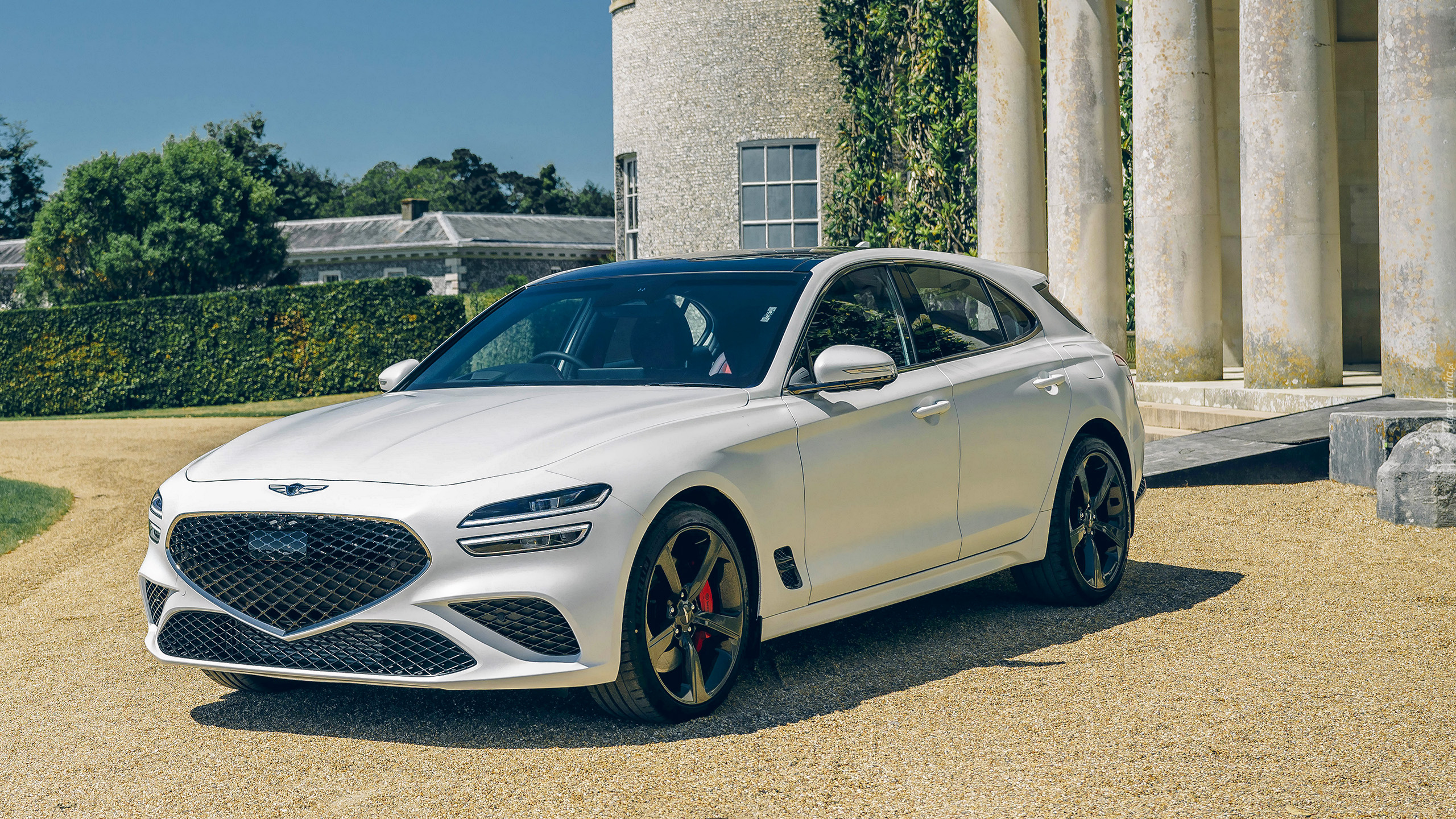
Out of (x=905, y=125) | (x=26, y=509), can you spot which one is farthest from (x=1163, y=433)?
(x=905, y=125)

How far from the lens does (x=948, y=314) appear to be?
6160mm

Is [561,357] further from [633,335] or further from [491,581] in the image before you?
[491,581]

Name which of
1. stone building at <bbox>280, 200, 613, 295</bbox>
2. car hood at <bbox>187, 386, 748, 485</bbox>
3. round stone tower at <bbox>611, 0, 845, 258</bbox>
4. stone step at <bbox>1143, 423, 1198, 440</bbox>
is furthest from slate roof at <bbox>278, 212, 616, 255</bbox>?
car hood at <bbox>187, 386, 748, 485</bbox>

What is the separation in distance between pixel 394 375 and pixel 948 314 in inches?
96.7

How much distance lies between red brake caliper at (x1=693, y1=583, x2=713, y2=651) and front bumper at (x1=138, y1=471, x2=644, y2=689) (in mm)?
397

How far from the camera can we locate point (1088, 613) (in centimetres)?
638

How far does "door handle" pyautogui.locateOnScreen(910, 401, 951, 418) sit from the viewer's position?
5562 millimetres

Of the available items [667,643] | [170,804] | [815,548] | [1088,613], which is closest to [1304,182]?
[1088,613]

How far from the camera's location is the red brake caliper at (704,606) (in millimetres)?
4684

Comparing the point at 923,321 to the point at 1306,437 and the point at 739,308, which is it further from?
the point at 1306,437

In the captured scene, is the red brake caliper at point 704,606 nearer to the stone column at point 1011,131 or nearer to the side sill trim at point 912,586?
the side sill trim at point 912,586

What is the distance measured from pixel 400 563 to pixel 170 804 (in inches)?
37.3

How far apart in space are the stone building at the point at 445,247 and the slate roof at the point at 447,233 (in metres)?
0.05

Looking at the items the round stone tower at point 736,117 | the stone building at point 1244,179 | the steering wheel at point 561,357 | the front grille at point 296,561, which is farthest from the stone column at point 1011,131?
the front grille at point 296,561
